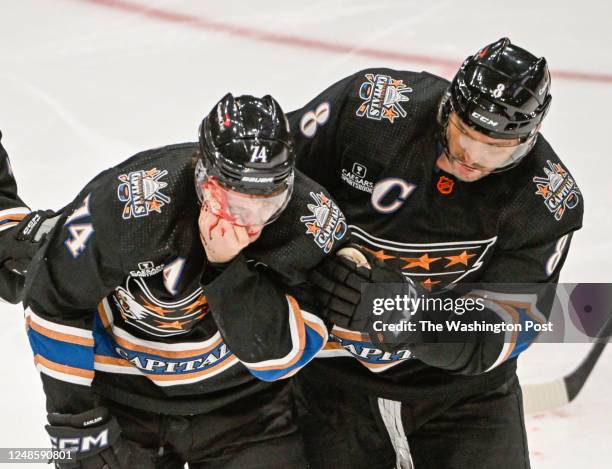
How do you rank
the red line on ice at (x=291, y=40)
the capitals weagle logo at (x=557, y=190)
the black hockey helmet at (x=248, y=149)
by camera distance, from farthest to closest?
the red line on ice at (x=291, y=40)
the capitals weagle logo at (x=557, y=190)
the black hockey helmet at (x=248, y=149)

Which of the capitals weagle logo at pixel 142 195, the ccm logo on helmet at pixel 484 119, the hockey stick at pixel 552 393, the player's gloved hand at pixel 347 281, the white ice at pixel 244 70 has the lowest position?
the hockey stick at pixel 552 393

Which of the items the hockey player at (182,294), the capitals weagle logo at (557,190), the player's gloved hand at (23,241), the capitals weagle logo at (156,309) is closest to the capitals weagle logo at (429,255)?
the capitals weagle logo at (557,190)

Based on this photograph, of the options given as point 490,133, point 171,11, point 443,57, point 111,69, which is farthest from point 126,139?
point 490,133

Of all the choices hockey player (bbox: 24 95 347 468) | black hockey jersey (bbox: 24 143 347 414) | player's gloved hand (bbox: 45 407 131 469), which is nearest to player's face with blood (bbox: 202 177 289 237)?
hockey player (bbox: 24 95 347 468)

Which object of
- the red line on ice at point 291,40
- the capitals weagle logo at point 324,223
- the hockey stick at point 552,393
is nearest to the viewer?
the capitals weagle logo at point 324,223

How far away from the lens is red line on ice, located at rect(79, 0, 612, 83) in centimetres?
525

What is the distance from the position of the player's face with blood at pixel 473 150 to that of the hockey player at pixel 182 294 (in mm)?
355

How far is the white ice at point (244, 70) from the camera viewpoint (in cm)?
426

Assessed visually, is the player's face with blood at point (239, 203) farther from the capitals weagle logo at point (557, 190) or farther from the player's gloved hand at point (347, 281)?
the capitals weagle logo at point (557, 190)

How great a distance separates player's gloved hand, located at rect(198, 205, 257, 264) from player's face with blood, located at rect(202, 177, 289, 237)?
12 mm

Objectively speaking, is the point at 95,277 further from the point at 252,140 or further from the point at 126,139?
the point at 126,139

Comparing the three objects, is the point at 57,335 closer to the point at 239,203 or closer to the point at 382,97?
the point at 239,203

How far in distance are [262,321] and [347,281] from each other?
0.74 feet

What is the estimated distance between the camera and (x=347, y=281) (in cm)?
258
